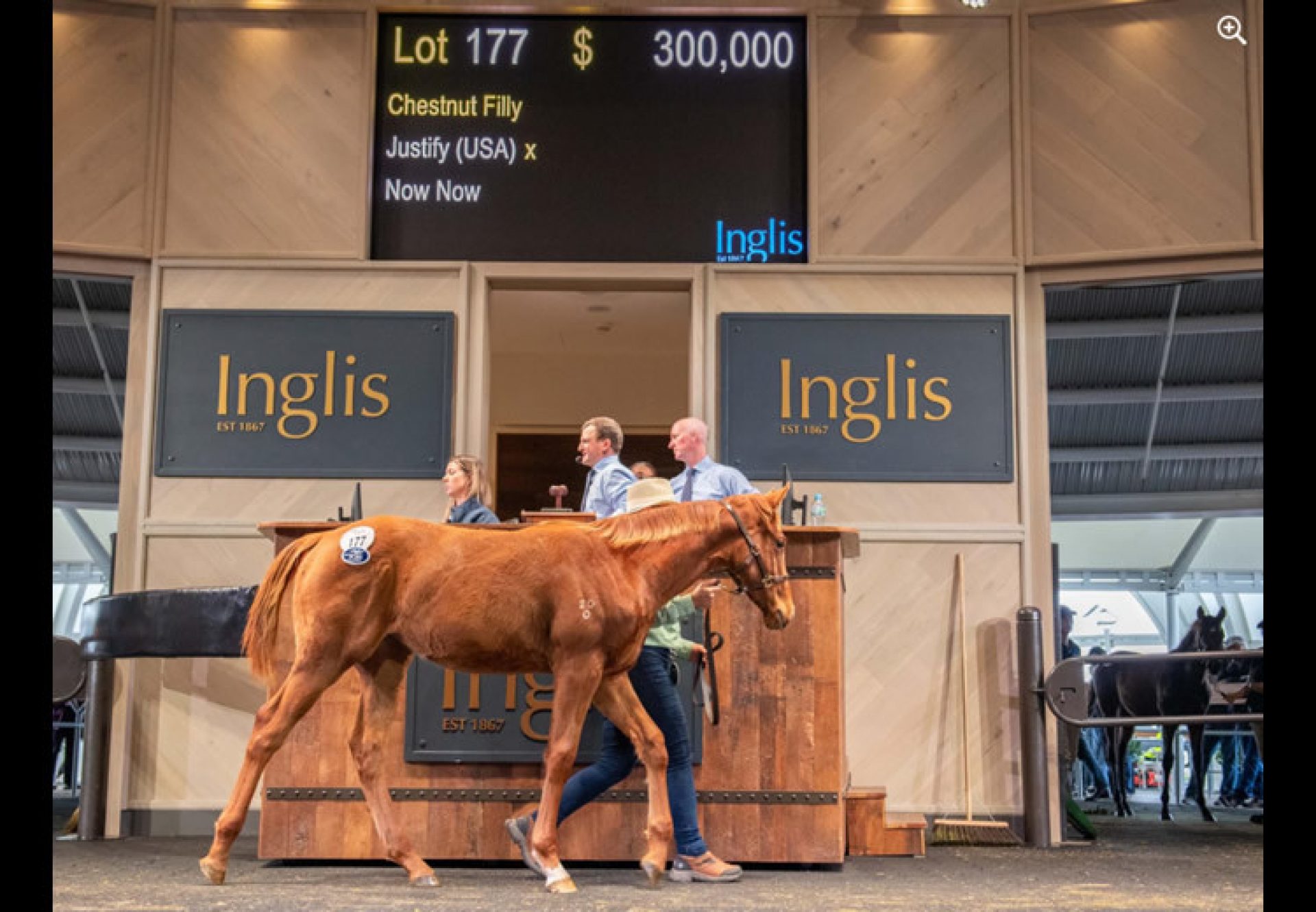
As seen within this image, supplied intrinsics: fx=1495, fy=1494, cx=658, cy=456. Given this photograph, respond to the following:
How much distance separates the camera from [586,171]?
8.94 m

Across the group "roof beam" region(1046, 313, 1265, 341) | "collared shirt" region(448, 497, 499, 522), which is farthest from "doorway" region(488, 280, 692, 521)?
"collared shirt" region(448, 497, 499, 522)

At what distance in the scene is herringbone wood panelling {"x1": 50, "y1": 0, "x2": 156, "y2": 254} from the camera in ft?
28.8

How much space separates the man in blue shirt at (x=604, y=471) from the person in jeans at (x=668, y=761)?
2.30ft

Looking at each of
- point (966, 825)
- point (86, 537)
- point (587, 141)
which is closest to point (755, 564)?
point (966, 825)

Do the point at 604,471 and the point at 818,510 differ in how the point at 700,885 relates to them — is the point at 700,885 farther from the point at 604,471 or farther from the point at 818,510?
the point at 818,510

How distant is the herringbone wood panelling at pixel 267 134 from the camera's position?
887 centimetres

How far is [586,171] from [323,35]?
1804 millimetres

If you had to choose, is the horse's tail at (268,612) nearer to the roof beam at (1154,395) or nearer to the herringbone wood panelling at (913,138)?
the herringbone wood panelling at (913,138)

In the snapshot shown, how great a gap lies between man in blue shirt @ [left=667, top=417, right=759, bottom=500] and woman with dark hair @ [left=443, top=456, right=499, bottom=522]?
3.13 ft

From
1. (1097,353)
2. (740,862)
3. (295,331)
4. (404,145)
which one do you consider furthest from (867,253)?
(1097,353)

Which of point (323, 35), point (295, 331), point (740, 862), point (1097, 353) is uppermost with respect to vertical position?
point (323, 35)

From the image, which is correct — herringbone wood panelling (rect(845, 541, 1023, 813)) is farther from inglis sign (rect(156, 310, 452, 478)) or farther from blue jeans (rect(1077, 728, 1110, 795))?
blue jeans (rect(1077, 728, 1110, 795))
